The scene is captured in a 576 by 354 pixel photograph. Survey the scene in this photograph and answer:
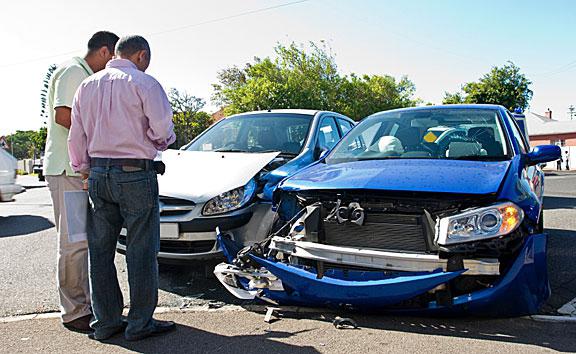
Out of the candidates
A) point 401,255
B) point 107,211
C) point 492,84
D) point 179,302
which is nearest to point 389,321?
point 401,255

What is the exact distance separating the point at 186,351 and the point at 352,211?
1.36 m

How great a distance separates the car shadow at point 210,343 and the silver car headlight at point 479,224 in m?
1.07

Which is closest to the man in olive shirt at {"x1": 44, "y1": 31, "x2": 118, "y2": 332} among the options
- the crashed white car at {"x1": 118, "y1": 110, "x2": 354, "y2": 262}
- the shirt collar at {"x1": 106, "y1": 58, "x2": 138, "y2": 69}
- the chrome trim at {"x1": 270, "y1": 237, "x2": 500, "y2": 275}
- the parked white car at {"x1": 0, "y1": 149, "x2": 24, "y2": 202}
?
the shirt collar at {"x1": 106, "y1": 58, "x2": 138, "y2": 69}

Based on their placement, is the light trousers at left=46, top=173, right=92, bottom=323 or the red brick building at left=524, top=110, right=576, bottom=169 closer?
the light trousers at left=46, top=173, right=92, bottom=323

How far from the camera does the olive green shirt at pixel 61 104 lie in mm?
3592

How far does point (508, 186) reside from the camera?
3.27m

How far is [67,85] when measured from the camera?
11.8 feet

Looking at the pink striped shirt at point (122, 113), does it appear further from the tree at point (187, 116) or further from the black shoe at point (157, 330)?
the tree at point (187, 116)

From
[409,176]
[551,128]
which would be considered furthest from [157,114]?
[551,128]

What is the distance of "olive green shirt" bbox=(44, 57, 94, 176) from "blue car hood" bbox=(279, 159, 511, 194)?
1582 millimetres

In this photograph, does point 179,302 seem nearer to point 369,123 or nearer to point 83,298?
point 83,298

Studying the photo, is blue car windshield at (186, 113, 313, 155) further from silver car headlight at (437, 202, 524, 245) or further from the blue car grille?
silver car headlight at (437, 202, 524, 245)

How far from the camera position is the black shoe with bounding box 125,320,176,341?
10.9ft

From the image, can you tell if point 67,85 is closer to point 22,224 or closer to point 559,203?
point 22,224
